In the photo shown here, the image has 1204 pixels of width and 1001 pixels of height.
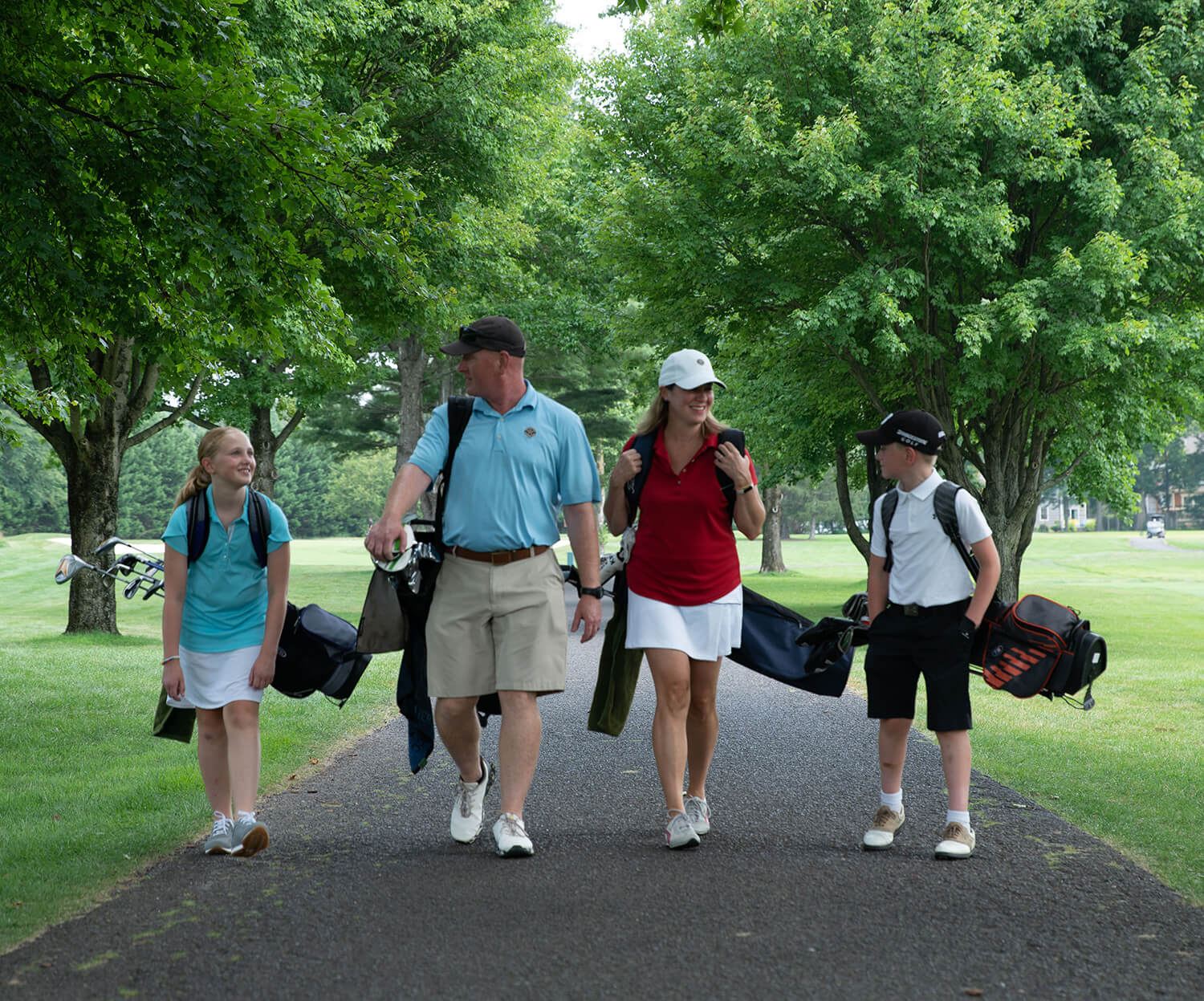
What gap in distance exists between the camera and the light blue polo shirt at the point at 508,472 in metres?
4.81

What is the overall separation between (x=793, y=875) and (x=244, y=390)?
19.4 metres

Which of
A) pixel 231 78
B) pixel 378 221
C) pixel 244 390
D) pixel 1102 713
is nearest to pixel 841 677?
pixel 231 78

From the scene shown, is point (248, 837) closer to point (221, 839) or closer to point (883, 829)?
point (221, 839)

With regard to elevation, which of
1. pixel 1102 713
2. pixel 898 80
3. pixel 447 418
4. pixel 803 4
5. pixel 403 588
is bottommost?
pixel 1102 713

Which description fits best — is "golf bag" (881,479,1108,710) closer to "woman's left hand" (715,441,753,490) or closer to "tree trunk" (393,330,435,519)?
"woman's left hand" (715,441,753,490)

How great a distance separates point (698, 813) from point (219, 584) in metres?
2.26

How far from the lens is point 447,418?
4.93 meters

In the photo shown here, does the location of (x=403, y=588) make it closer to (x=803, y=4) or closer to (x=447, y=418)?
(x=447, y=418)

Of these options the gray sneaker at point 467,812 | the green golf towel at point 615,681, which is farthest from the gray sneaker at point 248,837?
the green golf towel at point 615,681

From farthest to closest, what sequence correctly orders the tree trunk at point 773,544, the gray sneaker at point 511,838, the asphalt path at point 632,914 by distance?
the tree trunk at point 773,544
the gray sneaker at point 511,838
the asphalt path at point 632,914

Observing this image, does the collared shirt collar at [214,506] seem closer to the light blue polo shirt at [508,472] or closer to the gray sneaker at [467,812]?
the light blue polo shirt at [508,472]

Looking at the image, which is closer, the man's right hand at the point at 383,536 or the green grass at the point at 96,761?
the man's right hand at the point at 383,536

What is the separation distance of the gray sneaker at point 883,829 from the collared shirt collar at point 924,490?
4.32 ft

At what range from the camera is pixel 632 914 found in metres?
3.90
